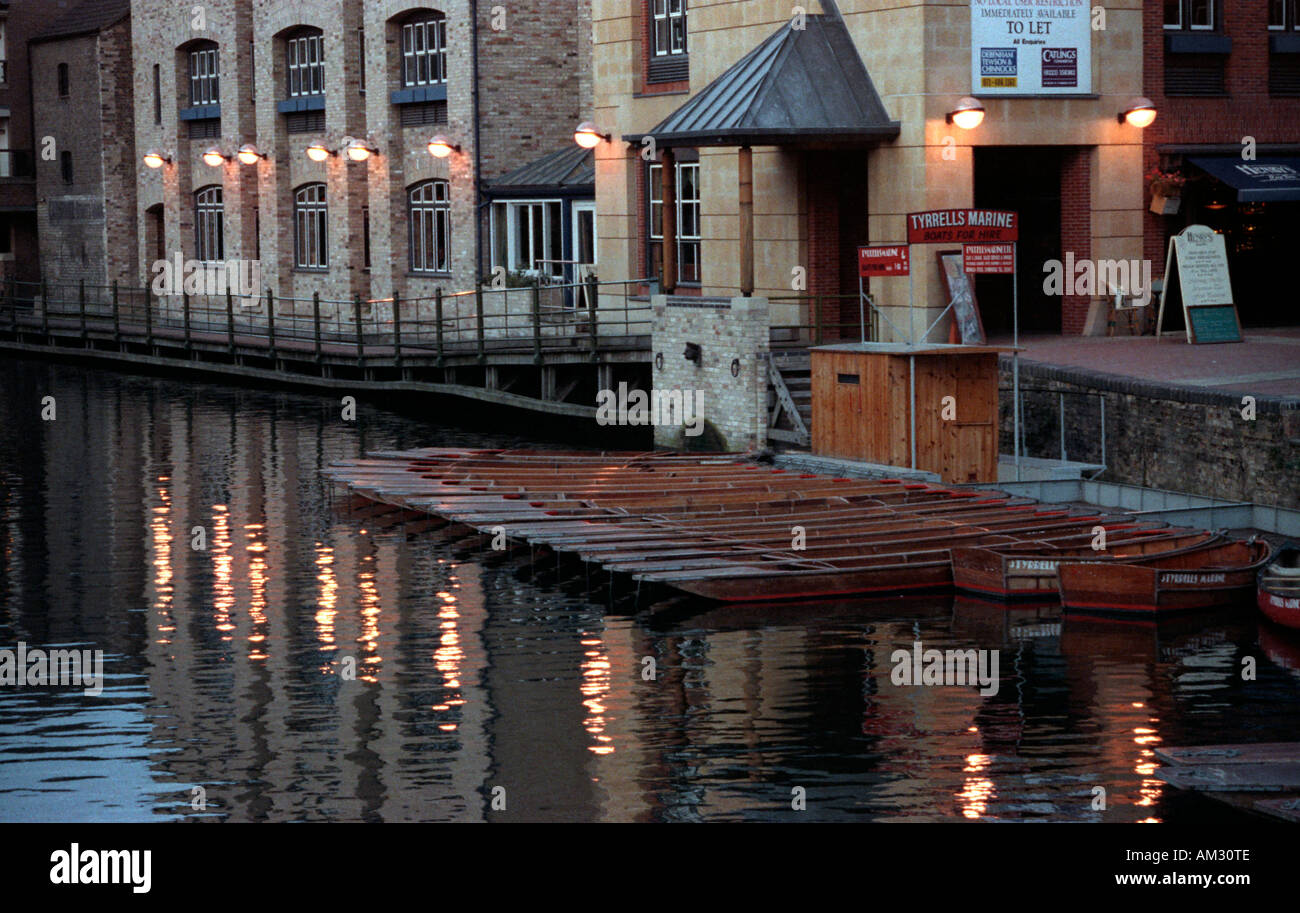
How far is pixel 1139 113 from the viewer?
29.5 metres

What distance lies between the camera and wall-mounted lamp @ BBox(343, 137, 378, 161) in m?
43.8

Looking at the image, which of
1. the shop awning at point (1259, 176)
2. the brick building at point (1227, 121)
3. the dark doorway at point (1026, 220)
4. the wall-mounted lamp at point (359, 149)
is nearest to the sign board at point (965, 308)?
the dark doorway at point (1026, 220)

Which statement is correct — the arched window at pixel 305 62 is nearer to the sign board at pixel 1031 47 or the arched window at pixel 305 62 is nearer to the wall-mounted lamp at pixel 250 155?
the wall-mounted lamp at pixel 250 155

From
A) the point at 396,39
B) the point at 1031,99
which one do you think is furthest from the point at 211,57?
the point at 1031,99

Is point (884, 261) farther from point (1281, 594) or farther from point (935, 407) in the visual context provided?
point (1281, 594)

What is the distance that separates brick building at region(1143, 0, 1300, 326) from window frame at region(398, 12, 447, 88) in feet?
55.5

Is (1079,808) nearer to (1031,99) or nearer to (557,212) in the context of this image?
(1031,99)

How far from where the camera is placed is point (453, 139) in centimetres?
4156

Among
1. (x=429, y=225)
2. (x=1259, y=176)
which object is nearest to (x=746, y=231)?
(x=1259, y=176)

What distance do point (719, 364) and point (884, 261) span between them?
4569mm

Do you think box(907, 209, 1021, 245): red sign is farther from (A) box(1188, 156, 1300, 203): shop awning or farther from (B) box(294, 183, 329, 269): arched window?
(B) box(294, 183, 329, 269): arched window

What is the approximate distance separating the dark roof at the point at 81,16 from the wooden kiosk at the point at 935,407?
3851 cm

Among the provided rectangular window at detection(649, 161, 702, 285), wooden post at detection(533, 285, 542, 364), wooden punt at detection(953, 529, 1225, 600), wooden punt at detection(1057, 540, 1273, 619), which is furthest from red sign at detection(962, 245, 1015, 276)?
wooden post at detection(533, 285, 542, 364)
